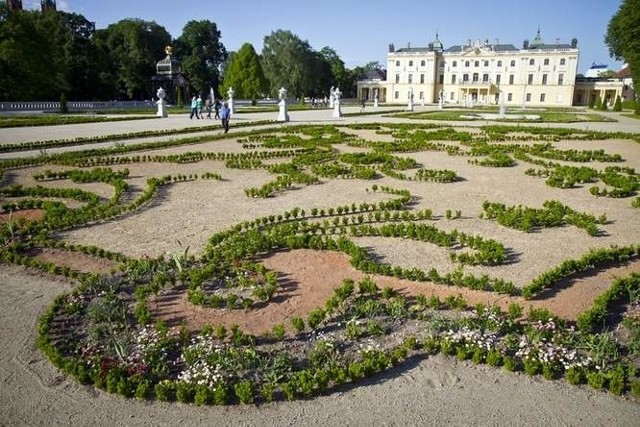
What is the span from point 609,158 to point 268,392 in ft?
45.0

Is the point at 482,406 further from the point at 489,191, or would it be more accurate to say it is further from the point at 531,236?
the point at 489,191

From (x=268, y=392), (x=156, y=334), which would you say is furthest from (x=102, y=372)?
(x=268, y=392)

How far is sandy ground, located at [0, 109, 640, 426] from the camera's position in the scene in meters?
3.54

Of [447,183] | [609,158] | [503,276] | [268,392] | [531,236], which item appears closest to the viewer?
[268,392]

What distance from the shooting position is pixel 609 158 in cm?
1405

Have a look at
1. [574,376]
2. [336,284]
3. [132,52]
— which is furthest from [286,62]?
[574,376]

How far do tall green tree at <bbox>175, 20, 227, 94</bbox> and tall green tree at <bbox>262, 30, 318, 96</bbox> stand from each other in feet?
23.1

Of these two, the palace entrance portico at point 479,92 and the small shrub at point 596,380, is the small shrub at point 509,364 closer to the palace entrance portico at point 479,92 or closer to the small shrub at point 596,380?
the small shrub at point 596,380

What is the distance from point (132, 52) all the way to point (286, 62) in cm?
2098

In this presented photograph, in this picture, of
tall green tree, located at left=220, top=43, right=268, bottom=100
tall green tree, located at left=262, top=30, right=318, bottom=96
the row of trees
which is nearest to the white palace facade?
the row of trees

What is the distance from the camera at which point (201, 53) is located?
228ft

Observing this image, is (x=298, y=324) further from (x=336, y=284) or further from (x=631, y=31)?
(x=631, y=31)

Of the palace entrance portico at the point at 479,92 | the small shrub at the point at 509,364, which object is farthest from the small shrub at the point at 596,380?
the palace entrance portico at the point at 479,92

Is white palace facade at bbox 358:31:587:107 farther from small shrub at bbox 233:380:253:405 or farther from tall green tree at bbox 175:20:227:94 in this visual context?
small shrub at bbox 233:380:253:405
